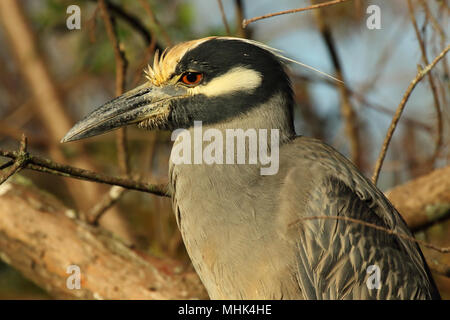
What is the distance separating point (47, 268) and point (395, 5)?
135 inches

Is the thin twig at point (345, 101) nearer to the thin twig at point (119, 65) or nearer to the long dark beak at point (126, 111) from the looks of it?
the thin twig at point (119, 65)

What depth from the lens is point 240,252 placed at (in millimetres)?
2693

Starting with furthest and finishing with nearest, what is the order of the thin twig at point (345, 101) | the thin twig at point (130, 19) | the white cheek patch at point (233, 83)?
the thin twig at point (345, 101)
the thin twig at point (130, 19)
the white cheek patch at point (233, 83)

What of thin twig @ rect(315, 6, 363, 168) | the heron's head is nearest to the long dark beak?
the heron's head

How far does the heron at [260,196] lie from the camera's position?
2688 mm

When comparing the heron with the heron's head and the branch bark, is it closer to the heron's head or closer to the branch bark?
the heron's head

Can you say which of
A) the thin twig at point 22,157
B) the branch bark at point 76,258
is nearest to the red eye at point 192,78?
the thin twig at point 22,157

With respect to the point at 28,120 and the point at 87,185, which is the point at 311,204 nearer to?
the point at 87,185

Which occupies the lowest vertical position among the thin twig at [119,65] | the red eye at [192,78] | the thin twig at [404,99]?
the thin twig at [404,99]

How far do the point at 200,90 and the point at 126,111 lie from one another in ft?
1.34

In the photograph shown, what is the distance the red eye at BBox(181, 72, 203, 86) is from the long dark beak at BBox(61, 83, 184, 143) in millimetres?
62

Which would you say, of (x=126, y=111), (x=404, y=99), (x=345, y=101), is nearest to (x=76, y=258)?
(x=126, y=111)

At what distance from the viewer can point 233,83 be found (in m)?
2.91

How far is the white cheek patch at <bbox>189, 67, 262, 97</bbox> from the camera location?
291 centimetres
